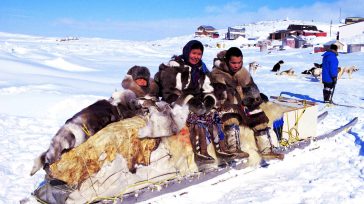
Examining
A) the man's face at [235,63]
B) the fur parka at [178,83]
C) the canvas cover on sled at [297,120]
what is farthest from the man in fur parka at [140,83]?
the canvas cover on sled at [297,120]

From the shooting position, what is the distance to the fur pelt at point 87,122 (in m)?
2.98

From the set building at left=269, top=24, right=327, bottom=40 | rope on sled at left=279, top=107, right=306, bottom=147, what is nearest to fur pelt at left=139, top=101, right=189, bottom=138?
rope on sled at left=279, top=107, right=306, bottom=147

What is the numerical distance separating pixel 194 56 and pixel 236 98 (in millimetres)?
693

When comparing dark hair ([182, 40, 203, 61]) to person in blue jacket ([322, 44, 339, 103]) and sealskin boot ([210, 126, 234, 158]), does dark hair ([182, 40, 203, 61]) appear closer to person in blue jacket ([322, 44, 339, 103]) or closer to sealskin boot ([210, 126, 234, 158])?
sealskin boot ([210, 126, 234, 158])

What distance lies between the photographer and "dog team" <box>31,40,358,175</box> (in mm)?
3451

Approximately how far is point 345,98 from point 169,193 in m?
7.66

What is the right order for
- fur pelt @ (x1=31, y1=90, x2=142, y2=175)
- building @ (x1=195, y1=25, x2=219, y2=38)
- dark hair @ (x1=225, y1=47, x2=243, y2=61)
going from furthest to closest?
building @ (x1=195, y1=25, x2=219, y2=38)
dark hair @ (x1=225, y1=47, x2=243, y2=61)
fur pelt @ (x1=31, y1=90, x2=142, y2=175)

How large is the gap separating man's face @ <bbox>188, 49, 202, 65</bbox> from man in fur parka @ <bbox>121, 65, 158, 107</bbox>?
491 millimetres

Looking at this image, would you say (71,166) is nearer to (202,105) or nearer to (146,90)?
(146,90)

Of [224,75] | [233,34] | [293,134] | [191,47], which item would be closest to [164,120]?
[191,47]

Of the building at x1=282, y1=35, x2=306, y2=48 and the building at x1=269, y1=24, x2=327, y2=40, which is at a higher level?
the building at x1=269, y1=24, x2=327, y2=40

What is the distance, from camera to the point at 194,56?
4.05 metres

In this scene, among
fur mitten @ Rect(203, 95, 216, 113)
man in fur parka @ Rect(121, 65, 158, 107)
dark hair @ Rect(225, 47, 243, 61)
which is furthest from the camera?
dark hair @ Rect(225, 47, 243, 61)

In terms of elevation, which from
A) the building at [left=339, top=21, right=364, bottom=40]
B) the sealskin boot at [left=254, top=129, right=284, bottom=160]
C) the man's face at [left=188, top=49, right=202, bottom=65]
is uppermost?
the building at [left=339, top=21, right=364, bottom=40]
